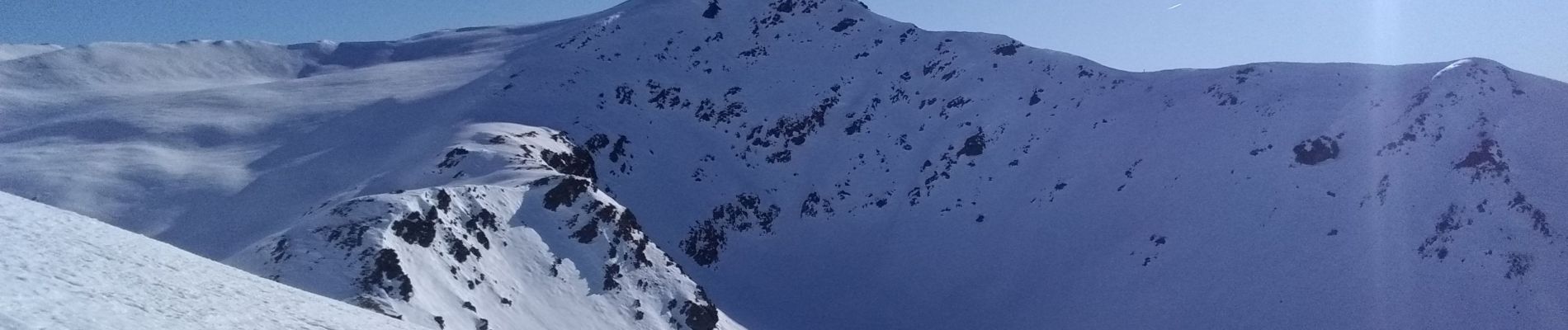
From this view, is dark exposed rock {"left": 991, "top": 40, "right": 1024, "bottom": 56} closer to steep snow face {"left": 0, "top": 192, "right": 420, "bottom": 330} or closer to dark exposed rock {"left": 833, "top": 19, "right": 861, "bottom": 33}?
dark exposed rock {"left": 833, "top": 19, "right": 861, "bottom": 33}

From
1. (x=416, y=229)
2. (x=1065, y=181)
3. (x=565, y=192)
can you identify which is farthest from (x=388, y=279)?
(x=1065, y=181)

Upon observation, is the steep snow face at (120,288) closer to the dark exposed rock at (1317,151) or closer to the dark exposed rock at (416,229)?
the dark exposed rock at (416,229)

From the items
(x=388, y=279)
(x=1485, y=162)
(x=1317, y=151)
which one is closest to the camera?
(x=388, y=279)

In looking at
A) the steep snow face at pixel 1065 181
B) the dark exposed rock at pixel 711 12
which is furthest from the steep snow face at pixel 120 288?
the dark exposed rock at pixel 711 12

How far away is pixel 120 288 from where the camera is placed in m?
15.1

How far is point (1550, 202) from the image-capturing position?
50656 millimetres

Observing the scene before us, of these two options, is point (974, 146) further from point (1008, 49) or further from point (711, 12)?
point (711, 12)

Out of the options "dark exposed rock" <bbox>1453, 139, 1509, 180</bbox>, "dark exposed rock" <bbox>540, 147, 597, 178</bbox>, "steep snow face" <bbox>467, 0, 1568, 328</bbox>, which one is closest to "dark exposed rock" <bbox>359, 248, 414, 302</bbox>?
"dark exposed rock" <bbox>540, 147, 597, 178</bbox>

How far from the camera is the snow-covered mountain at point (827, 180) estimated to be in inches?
1806

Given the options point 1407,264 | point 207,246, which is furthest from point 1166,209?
point 207,246

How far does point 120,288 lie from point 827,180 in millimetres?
64293

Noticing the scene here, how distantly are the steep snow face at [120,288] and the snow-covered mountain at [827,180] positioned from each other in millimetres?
13877

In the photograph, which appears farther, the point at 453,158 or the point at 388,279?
the point at 453,158

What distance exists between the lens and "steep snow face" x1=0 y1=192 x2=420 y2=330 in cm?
1323
